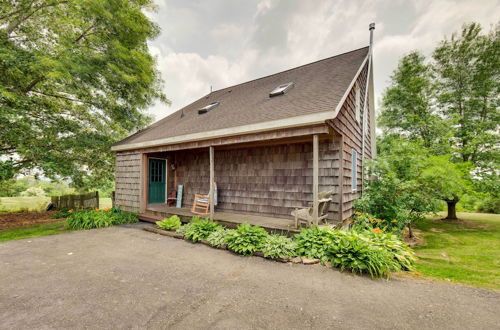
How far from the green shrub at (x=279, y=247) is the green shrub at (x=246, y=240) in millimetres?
154

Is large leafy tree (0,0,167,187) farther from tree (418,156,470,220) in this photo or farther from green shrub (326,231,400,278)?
tree (418,156,470,220)

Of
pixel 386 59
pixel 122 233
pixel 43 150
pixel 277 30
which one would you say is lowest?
pixel 122 233

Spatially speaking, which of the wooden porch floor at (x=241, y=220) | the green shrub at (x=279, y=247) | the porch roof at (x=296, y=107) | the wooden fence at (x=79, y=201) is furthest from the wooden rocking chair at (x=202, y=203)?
the wooden fence at (x=79, y=201)

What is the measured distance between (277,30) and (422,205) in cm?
1224

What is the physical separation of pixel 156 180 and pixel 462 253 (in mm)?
10186

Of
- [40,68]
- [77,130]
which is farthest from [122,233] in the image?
[40,68]

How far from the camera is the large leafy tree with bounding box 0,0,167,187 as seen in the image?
7.29 m

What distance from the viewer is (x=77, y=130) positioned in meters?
8.77

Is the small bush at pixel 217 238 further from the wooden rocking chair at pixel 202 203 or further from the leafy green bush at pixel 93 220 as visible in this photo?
the leafy green bush at pixel 93 220

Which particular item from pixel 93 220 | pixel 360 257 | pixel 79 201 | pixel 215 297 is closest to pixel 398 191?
pixel 360 257

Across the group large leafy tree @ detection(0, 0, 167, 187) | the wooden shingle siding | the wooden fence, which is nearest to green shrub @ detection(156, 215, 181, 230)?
the wooden shingle siding

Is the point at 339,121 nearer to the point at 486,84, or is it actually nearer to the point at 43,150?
the point at 43,150

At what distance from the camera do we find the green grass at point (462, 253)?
364cm

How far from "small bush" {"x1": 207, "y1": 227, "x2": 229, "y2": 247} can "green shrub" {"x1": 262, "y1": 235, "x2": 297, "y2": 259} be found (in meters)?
1.00
